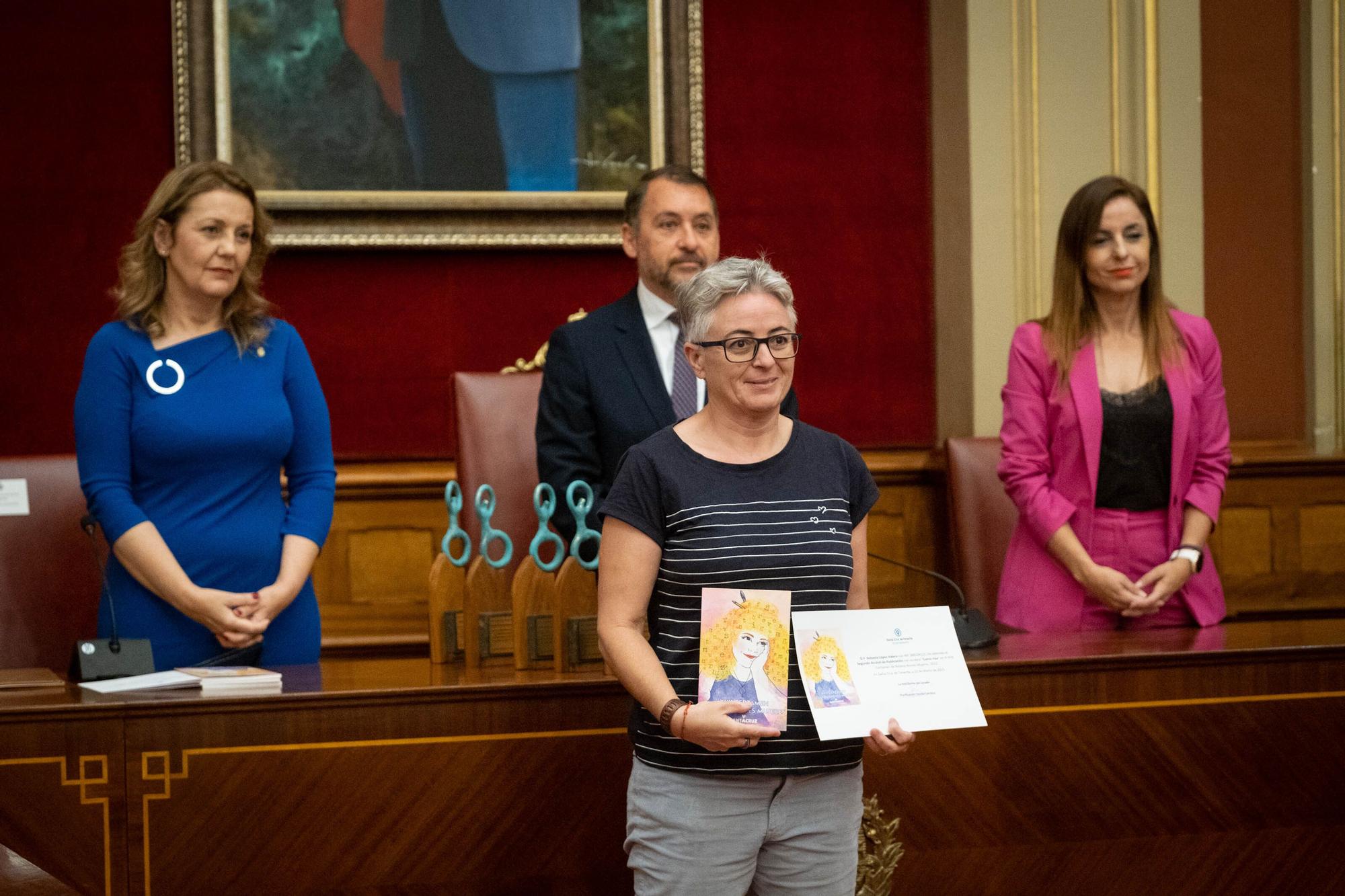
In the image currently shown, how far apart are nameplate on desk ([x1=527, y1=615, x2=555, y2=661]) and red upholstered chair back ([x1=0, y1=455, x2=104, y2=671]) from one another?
4.36 ft

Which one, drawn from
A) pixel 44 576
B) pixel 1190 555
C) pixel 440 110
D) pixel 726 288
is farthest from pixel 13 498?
pixel 1190 555

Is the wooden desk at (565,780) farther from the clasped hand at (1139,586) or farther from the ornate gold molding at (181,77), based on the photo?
the ornate gold molding at (181,77)

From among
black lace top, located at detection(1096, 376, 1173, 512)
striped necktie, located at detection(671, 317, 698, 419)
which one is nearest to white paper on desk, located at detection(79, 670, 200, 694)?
striped necktie, located at detection(671, 317, 698, 419)

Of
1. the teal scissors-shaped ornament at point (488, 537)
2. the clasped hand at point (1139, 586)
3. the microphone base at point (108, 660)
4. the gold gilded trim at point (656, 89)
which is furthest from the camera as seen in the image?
the gold gilded trim at point (656, 89)

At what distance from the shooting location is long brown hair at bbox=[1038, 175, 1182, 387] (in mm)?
3287

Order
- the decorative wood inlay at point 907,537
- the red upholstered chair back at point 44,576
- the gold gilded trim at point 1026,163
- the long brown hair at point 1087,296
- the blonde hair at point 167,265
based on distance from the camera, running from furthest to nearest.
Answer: the gold gilded trim at point 1026,163 < the decorative wood inlay at point 907,537 < the red upholstered chair back at point 44,576 < the long brown hair at point 1087,296 < the blonde hair at point 167,265

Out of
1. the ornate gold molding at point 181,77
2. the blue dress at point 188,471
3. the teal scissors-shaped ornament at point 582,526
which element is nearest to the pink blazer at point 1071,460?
the teal scissors-shaped ornament at point 582,526

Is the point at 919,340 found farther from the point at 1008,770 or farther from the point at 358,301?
the point at 1008,770

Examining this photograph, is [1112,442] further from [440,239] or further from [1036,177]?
[440,239]

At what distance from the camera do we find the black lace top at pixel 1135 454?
127 inches

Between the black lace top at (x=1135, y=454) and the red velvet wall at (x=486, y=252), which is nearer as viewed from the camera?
the black lace top at (x=1135, y=454)

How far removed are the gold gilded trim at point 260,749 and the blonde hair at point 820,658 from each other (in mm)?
681

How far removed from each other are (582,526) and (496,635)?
0.29 meters

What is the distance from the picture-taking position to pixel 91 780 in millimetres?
2426
